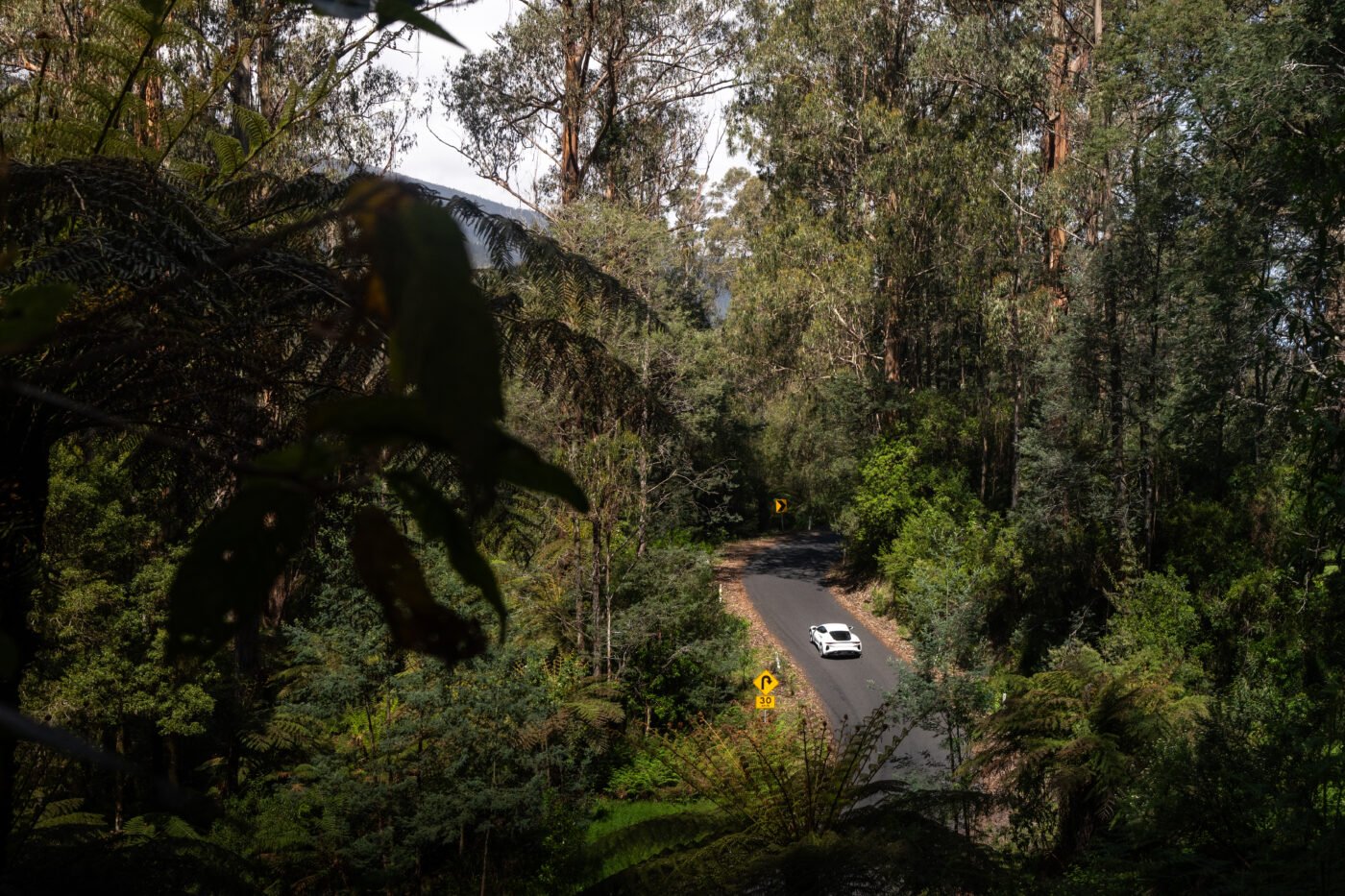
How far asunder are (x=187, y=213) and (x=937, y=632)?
7.17m

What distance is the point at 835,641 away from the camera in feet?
62.8

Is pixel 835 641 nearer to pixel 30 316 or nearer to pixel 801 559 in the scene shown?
pixel 801 559

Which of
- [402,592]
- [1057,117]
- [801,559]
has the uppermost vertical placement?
[1057,117]

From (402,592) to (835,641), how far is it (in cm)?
1927

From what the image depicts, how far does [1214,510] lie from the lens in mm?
13250

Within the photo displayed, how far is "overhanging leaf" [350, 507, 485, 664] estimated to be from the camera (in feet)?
1.93

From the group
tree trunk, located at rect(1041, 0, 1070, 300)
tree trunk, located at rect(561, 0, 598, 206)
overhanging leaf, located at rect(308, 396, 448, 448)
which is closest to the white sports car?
tree trunk, located at rect(1041, 0, 1070, 300)

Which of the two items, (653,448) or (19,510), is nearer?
(19,510)

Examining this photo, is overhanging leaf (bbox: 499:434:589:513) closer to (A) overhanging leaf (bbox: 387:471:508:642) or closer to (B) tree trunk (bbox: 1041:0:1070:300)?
(A) overhanging leaf (bbox: 387:471:508:642)

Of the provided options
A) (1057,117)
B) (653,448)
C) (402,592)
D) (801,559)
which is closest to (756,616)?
(801,559)

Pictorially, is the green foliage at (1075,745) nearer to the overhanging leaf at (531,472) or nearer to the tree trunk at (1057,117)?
the overhanging leaf at (531,472)

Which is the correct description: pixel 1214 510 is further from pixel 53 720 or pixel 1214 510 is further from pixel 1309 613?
pixel 53 720

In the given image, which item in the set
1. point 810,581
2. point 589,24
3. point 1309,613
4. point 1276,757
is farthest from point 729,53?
point 1276,757

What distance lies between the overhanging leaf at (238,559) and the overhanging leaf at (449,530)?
63mm
